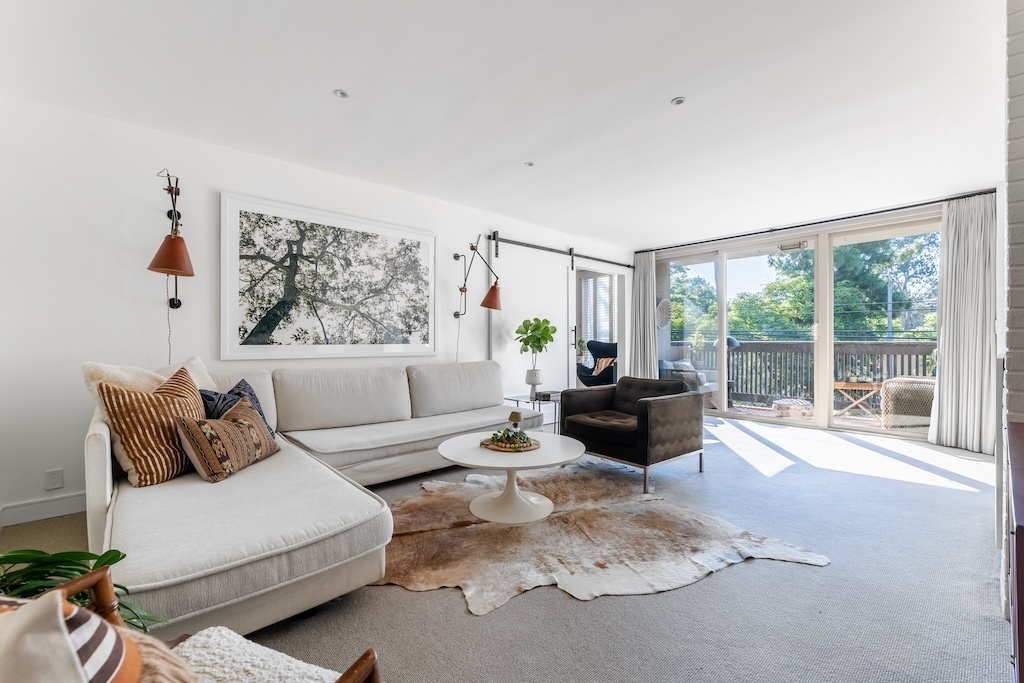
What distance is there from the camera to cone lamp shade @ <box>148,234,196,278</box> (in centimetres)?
250

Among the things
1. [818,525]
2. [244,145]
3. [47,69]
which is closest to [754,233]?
[818,525]

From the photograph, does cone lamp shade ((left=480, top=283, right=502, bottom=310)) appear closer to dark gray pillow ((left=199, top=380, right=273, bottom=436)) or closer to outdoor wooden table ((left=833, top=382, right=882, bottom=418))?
dark gray pillow ((left=199, top=380, right=273, bottom=436))

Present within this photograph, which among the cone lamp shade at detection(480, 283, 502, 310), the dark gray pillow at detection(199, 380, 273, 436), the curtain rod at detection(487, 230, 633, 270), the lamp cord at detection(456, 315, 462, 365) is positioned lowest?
the dark gray pillow at detection(199, 380, 273, 436)

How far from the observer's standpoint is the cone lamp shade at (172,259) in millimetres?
2502

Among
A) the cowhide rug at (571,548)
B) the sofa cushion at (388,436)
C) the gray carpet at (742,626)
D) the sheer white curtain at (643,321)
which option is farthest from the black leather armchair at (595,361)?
the gray carpet at (742,626)

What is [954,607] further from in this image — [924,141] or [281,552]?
[924,141]

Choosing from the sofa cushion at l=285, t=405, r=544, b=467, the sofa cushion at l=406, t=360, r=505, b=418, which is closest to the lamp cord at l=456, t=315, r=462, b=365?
the sofa cushion at l=406, t=360, r=505, b=418

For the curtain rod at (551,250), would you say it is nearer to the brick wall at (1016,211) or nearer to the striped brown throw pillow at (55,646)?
the brick wall at (1016,211)

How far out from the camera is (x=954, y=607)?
65.6 inches

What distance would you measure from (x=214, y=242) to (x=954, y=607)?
4.30 m

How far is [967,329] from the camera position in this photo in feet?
12.7

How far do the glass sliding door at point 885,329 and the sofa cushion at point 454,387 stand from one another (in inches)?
148

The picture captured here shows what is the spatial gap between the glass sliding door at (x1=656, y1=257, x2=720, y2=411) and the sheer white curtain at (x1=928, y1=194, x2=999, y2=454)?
6.96 feet

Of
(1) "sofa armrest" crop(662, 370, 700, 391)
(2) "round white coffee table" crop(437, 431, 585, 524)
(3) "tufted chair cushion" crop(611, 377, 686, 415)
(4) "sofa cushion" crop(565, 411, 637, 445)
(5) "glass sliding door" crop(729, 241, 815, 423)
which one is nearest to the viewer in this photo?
(2) "round white coffee table" crop(437, 431, 585, 524)
